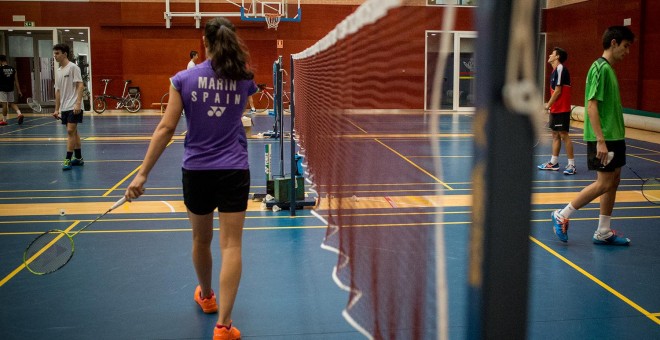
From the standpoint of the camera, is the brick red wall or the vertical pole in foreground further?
the brick red wall

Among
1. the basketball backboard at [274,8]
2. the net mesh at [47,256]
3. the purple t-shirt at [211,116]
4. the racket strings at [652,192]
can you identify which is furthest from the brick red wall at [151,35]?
the purple t-shirt at [211,116]

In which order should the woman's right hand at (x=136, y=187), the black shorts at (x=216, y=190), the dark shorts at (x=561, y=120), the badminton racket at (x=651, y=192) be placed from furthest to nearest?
the dark shorts at (x=561, y=120) < the badminton racket at (x=651, y=192) < the black shorts at (x=216, y=190) < the woman's right hand at (x=136, y=187)

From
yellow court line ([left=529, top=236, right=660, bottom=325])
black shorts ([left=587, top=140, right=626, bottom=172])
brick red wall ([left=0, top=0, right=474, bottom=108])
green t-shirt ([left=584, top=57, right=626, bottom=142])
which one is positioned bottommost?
yellow court line ([left=529, top=236, right=660, bottom=325])

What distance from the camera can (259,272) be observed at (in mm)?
4871

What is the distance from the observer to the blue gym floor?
3.81 meters

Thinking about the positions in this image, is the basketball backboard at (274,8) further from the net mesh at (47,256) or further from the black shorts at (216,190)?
the black shorts at (216,190)

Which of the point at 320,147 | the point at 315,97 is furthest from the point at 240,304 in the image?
the point at 315,97

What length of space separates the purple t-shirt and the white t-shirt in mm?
6846

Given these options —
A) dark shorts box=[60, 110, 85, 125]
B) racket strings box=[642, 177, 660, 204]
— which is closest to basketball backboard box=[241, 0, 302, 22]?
dark shorts box=[60, 110, 85, 125]

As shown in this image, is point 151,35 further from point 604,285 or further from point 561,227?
point 604,285

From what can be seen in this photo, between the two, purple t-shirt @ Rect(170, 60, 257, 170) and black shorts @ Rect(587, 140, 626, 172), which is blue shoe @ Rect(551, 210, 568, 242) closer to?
black shorts @ Rect(587, 140, 626, 172)

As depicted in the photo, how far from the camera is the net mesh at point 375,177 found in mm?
2621

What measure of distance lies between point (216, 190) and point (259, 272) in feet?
5.07

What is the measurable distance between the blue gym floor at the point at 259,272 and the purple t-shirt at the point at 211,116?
79 cm
